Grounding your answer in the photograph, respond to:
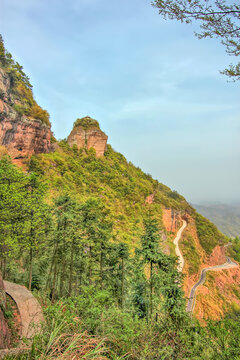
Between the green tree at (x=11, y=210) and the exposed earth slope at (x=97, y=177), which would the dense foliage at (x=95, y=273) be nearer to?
the green tree at (x=11, y=210)

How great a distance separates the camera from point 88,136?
189ft

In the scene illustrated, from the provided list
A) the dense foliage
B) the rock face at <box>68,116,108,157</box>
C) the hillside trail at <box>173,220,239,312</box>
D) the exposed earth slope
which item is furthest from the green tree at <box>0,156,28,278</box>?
the rock face at <box>68,116,108,157</box>

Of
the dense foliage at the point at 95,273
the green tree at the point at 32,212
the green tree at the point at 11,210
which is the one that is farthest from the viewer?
the green tree at the point at 32,212

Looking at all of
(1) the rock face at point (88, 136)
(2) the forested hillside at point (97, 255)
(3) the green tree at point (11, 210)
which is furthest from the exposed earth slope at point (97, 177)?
(3) the green tree at point (11, 210)

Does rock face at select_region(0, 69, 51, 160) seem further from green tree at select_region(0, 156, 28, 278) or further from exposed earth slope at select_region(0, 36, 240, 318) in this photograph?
green tree at select_region(0, 156, 28, 278)

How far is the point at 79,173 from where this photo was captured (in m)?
47.2

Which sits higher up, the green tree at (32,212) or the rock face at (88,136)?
the rock face at (88,136)

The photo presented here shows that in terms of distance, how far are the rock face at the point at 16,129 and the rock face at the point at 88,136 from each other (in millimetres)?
15178

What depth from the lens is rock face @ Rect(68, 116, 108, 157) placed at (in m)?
56.7

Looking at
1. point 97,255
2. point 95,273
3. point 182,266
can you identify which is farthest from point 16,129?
point 182,266

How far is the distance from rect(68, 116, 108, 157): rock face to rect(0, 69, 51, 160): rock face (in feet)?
49.8

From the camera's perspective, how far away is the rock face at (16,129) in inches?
1388

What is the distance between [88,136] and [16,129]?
926 inches

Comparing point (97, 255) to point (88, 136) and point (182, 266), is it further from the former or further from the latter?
point (88, 136)
